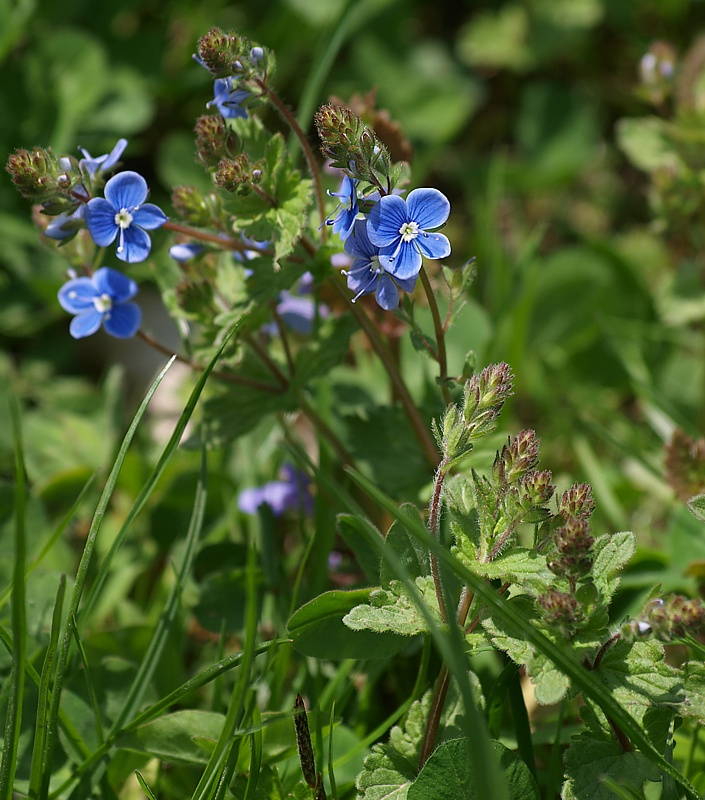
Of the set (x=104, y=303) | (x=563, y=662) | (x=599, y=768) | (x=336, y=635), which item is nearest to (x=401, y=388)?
(x=336, y=635)

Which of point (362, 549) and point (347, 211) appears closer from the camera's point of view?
point (347, 211)

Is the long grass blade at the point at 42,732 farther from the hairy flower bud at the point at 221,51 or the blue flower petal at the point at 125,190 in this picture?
the hairy flower bud at the point at 221,51

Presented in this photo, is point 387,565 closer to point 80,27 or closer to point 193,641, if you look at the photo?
point 193,641

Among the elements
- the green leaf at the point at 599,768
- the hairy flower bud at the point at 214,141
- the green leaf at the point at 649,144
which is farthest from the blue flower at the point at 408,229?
the green leaf at the point at 649,144

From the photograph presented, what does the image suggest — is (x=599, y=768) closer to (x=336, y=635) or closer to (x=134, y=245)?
(x=336, y=635)

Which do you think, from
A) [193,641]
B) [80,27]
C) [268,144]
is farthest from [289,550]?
[80,27]

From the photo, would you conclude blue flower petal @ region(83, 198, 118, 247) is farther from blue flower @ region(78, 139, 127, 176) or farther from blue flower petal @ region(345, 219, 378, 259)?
blue flower petal @ region(345, 219, 378, 259)
